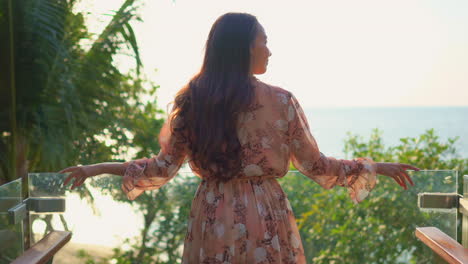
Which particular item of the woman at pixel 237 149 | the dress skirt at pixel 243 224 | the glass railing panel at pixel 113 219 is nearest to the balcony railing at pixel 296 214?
the glass railing panel at pixel 113 219

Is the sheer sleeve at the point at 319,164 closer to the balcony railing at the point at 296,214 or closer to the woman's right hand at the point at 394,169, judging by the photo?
the woman's right hand at the point at 394,169

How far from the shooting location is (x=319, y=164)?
2.05 meters

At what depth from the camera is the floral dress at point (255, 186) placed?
192 cm

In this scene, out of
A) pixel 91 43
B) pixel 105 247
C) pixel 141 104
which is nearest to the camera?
pixel 105 247

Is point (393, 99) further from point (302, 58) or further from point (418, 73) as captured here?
point (302, 58)

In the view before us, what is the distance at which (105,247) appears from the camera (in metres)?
3.03


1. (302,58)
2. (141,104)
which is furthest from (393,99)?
(141,104)

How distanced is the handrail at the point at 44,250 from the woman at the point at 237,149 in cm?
33

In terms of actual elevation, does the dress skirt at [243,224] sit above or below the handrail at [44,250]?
above

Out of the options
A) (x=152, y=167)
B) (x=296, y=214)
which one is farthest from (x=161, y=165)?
(x=296, y=214)

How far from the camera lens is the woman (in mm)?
1902

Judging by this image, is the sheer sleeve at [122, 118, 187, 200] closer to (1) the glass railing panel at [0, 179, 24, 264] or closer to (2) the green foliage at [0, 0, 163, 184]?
(1) the glass railing panel at [0, 179, 24, 264]

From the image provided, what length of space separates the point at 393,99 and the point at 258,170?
115 feet

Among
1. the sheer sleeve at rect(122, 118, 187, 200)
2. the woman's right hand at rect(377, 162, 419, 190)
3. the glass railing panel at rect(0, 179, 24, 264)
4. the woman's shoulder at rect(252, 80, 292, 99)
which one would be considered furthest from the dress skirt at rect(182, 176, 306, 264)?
the glass railing panel at rect(0, 179, 24, 264)
